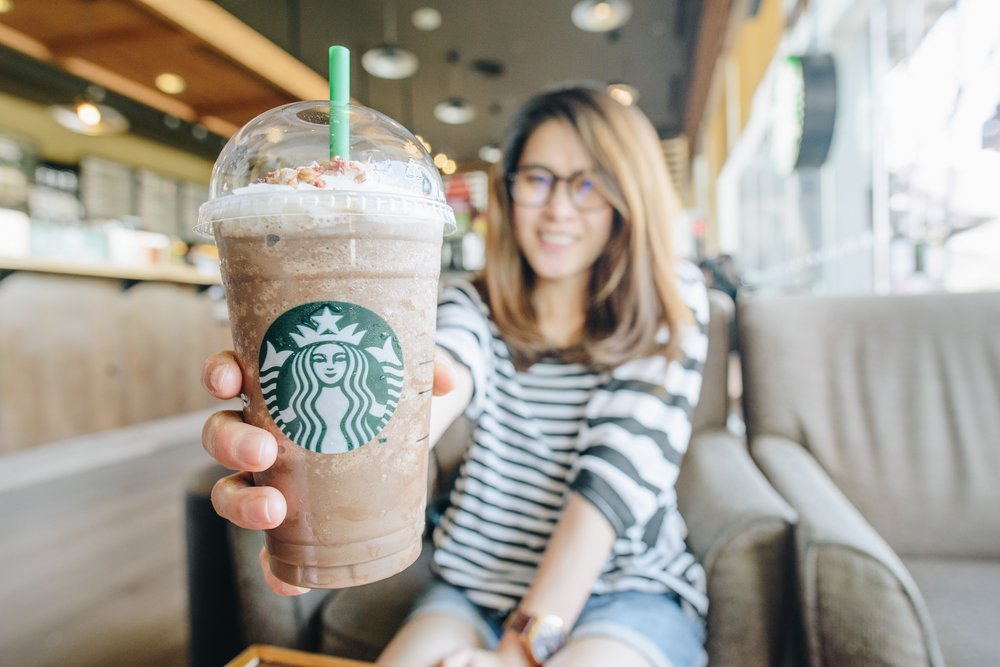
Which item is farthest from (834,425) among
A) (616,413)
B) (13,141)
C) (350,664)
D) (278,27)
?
(13,141)

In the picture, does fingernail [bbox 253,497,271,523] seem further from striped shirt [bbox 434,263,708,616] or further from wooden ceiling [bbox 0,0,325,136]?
wooden ceiling [bbox 0,0,325,136]

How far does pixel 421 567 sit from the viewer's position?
1.41 metres

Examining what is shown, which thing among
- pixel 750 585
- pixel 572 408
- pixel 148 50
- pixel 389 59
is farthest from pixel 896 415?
pixel 148 50

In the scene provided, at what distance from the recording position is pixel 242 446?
614mm

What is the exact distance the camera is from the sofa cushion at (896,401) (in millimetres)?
1534

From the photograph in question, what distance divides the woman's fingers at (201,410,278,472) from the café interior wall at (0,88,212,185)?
641cm

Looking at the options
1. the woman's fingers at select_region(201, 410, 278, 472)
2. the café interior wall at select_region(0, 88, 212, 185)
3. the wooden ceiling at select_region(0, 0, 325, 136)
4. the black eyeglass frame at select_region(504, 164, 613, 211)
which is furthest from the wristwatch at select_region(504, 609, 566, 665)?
the café interior wall at select_region(0, 88, 212, 185)

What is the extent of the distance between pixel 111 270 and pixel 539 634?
439 cm

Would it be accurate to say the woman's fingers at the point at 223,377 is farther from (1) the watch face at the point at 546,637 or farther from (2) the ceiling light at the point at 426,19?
(2) the ceiling light at the point at 426,19

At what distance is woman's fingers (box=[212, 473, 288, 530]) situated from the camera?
2.04 ft

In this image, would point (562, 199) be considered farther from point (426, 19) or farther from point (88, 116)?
point (88, 116)

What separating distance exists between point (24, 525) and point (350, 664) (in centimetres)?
306

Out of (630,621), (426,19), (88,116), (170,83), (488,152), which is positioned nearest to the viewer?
(630,621)

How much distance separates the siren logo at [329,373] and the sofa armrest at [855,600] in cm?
78
